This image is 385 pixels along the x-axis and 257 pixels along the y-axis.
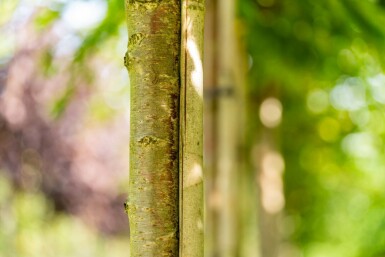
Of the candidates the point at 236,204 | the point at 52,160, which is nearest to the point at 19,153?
the point at 52,160

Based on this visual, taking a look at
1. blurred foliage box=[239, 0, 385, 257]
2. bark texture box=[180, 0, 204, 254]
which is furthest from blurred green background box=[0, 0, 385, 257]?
bark texture box=[180, 0, 204, 254]

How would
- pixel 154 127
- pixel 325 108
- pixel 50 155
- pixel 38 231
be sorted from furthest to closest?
pixel 38 231
pixel 50 155
pixel 325 108
pixel 154 127

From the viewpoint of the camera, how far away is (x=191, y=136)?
2.95ft

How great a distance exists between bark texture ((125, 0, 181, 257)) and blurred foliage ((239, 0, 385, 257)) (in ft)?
1.97

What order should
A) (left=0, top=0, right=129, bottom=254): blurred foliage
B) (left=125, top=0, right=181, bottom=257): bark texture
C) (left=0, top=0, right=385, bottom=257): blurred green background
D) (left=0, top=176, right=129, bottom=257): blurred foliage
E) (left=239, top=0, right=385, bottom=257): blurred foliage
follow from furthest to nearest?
(left=0, top=176, right=129, bottom=257): blurred foliage < (left=0, top=0, right=129, bottom=254): blurred foliage < (left=0, top=0, right=385, bottom=257): blurred green background < (left=239, top=0, right=385, bottom=257): blurred foliage < (left=125, top=0, right=181, bottom=257): bark texture

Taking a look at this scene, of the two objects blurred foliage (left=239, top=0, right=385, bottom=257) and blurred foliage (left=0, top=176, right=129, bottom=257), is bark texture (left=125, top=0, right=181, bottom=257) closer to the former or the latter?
blurred foliage (left=239, top=0, right=385, bottom=257)

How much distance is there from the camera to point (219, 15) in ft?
7.86

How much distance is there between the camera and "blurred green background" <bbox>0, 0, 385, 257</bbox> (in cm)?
221

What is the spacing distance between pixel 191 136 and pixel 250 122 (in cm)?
277

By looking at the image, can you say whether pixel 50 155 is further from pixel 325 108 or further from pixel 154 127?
pixel 154 127

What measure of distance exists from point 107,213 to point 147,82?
6.01 metres

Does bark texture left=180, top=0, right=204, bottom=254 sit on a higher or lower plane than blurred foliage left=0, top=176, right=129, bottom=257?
higher

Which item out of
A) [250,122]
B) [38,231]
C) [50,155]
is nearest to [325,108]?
[250,122]

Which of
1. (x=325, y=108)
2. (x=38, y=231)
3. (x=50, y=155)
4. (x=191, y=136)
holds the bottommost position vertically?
(x=38, y=231)
